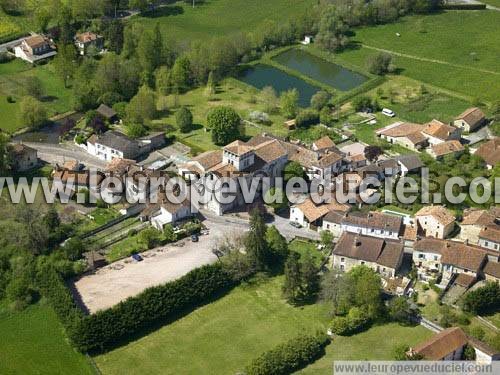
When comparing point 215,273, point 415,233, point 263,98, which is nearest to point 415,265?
point 415,233

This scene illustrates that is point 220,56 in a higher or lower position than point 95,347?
higher

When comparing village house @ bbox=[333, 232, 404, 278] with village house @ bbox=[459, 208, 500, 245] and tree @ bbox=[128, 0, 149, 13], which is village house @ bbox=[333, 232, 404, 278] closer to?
village house @ bbox=[459, 208, 500, 245]

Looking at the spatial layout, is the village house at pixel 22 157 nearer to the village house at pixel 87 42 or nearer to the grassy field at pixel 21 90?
the grassy field at pixel 21 90

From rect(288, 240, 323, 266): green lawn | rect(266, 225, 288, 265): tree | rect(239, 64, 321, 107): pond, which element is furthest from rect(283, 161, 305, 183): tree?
rect(239, 64, 321, 107): pond

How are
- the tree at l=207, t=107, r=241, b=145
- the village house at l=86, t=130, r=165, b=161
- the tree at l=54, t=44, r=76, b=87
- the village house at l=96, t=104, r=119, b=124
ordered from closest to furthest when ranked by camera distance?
the village house at l=86, t=130, r=165, b=161, the tree at l=207, t=107, r=241, b=145, the village house at l=96, t=104, r=119, b=124, the tree at l=54, t=44, r=76, b=87

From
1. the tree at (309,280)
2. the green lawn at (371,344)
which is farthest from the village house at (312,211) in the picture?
the green lawn at (371,344)

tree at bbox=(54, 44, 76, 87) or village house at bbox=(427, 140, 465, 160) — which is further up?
tree at bbox=(54, 44, 76, 87)

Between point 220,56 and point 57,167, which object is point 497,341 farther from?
point 220,56

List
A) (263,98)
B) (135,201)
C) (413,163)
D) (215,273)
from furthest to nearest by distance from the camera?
(263,98)
(413,163)
(135,201)
(215,273)
